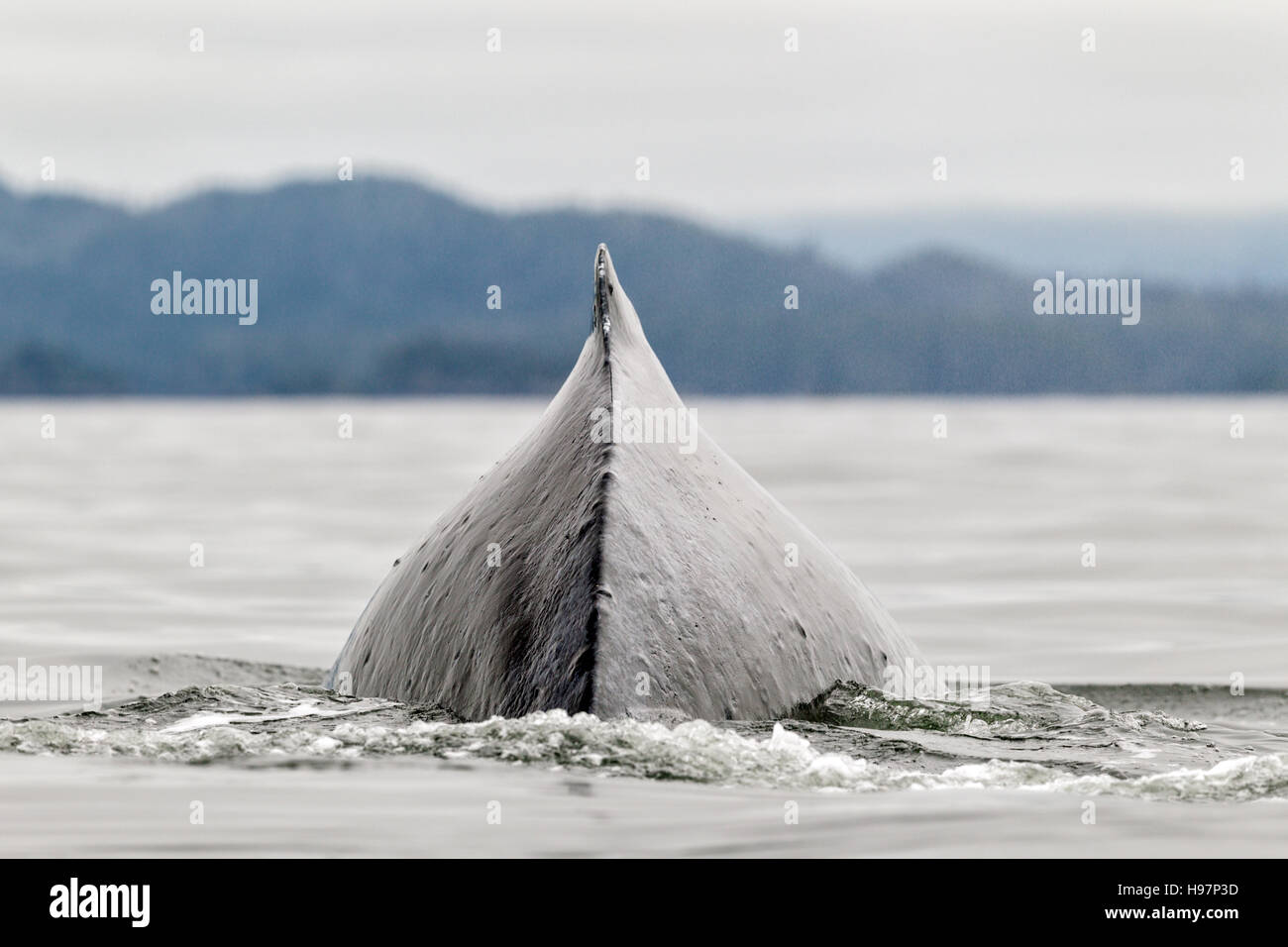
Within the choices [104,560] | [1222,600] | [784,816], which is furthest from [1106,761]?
[104,560]

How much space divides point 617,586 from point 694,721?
1.67 feet

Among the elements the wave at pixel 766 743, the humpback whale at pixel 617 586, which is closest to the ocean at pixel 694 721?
the wave at pixel 766 743

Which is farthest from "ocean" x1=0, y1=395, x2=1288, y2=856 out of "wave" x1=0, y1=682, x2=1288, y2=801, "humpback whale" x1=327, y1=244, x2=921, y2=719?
"humpback whale" x1=327, y1=244, x2=921, y2=719

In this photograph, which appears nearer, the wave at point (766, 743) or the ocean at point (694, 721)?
the ocean at point (694, 721)

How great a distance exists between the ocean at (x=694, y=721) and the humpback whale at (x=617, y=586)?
0.44 feet

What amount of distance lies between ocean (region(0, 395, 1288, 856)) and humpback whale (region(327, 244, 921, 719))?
0.14 m

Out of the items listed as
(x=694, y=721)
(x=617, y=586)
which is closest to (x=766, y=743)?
(x=694, y=721)

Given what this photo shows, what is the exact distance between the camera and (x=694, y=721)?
19.5 feet

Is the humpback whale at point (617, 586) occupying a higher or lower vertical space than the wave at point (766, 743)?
higher

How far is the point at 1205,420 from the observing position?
272ft

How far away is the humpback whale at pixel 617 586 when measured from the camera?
5910 millimetres

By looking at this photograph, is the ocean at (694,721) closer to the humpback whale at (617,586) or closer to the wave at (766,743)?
the wave at (766,743)
